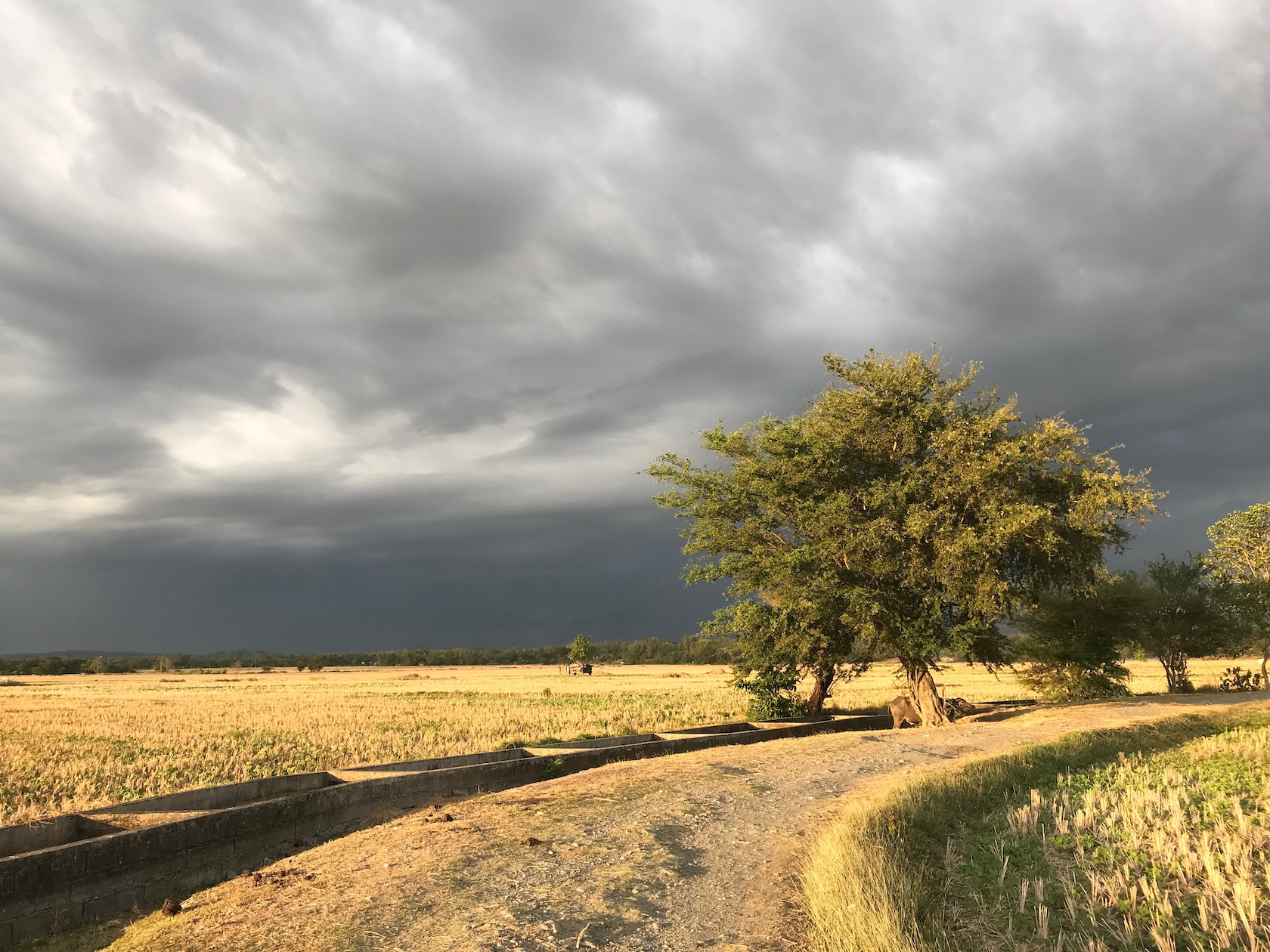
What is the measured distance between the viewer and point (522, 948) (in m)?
6.39

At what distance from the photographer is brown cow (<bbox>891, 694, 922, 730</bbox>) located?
2775cm

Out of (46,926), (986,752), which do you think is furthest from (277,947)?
(986,752)

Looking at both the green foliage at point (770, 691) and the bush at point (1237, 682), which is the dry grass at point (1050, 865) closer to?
the green foliage at point (770, 691)

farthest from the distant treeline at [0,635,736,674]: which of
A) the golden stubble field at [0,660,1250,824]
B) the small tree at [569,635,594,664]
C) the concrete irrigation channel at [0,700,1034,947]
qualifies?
the concrete irrigation channel at [0,700,1034,947]

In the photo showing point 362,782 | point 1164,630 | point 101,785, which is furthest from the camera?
point 1164,630

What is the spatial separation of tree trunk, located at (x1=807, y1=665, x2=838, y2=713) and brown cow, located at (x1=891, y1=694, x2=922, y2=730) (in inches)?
96.5

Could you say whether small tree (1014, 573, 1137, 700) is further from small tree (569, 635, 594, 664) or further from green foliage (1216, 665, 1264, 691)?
small tree (569, 635, 594, 664)

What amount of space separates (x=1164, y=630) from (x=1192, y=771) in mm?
32963

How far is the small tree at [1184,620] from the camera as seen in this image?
135 ft

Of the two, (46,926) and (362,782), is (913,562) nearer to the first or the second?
(362,782)

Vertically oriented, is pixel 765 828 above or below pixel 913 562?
below

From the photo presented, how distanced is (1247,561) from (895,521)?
108 feet

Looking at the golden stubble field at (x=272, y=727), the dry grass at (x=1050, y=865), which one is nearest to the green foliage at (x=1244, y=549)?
the golden stubble field at (x=272, y=727)

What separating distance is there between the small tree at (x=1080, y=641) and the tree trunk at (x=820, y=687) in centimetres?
1265
